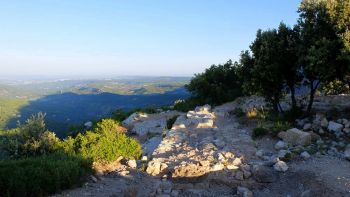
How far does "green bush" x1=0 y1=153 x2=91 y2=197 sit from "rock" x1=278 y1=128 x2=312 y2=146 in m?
10.2

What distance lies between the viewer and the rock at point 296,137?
18844 millimetres

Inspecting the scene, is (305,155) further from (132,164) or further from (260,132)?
(132,164)

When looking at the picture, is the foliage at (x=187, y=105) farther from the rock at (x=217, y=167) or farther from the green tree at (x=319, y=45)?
the rock at (x=217, y=167)

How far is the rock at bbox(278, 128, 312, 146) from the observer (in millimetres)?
18844

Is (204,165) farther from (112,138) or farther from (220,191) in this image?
(112,138)

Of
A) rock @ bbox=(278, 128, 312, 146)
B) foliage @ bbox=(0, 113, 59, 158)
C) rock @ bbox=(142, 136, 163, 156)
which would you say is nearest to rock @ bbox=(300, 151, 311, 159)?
rock @ bbox=(278, 128, 312, 146)

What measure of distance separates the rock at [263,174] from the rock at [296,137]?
440cm

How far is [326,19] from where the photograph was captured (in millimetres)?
21969

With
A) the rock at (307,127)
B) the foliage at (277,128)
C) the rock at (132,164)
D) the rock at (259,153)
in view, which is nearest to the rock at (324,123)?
the rock at (307,127)

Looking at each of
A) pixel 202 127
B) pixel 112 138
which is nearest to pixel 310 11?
pixel 202 127

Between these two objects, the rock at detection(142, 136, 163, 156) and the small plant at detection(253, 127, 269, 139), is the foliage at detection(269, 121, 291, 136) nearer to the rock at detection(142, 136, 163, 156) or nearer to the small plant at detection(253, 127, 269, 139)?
the small plant at detection(253, 127, 269, 139)

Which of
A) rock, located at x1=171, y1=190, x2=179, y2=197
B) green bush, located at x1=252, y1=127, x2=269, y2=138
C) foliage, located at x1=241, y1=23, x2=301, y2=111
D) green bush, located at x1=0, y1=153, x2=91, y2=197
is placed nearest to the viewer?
green bush, located at x1=0, y1=153, x2=91, y2=197

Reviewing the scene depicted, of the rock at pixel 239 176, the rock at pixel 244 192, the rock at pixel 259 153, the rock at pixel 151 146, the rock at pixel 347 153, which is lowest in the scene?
the rock at pixel 151 146

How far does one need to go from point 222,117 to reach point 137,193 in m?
17.1
